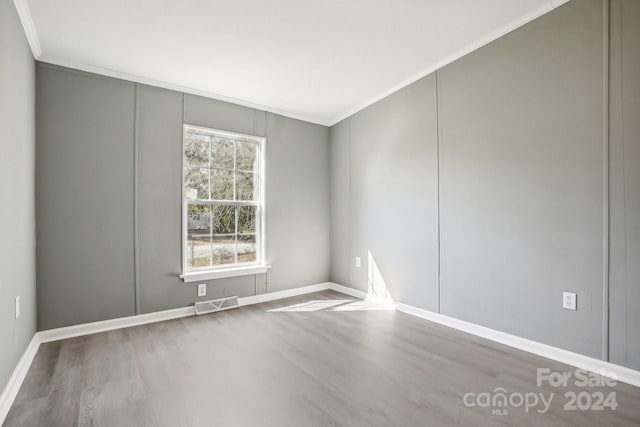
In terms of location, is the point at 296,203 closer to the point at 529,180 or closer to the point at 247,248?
the point at 247,248

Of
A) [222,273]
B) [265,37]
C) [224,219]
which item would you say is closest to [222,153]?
[224,219]

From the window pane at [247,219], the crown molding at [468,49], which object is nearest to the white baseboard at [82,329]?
the window pane at [247,219]

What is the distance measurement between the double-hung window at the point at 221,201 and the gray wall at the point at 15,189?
1274 millimetres

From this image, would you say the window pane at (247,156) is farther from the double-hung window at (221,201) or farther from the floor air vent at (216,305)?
the floor air vent at (216,305)

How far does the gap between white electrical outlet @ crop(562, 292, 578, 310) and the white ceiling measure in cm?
217

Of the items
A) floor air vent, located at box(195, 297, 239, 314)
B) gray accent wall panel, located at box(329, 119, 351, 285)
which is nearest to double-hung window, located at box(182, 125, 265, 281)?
floor air vent, located at box(195, 297, 239, 314)

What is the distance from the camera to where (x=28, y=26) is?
2.30 m

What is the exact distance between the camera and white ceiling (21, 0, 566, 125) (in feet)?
7.28

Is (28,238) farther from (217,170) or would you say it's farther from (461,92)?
(461,92)

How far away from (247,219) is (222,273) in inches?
29.7

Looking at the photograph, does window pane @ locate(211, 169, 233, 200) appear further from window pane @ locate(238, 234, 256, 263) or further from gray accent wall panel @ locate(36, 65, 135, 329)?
gray accent wall panel @ locate(36, 65, 135, 329)

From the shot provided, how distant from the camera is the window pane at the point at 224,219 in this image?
12.1 ft

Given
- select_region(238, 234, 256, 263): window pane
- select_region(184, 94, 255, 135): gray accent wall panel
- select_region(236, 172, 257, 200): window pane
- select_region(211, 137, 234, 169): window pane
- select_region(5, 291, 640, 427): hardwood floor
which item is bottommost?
select_region(5, 291, 640, 427): hardwood floor

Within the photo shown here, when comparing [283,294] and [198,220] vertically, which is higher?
[198,220]
